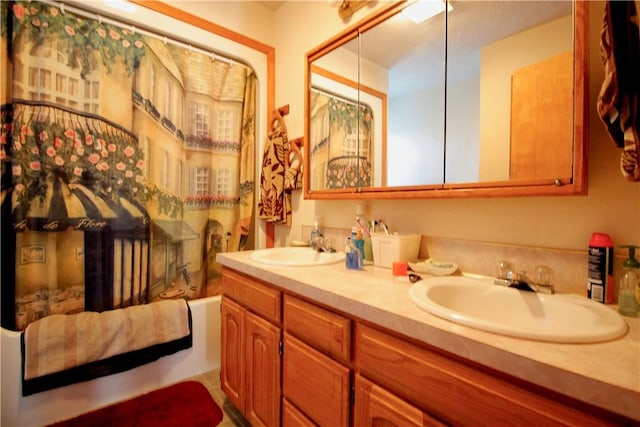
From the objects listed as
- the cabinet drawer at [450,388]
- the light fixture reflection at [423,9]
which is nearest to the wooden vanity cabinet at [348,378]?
the cabinet drawer at [450,388]

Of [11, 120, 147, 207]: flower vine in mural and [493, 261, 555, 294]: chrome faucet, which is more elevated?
[11, 120, 147, 207]: flower vine in mural

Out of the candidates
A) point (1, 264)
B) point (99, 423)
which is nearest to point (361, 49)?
point (1, 264)

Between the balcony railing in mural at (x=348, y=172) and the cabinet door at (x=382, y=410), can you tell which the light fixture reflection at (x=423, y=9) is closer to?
the balcony railing in mural at (x=348, y=172)

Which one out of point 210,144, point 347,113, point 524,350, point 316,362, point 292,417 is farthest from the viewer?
point 210,144

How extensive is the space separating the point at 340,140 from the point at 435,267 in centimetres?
85

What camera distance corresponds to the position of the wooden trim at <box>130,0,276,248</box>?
1663mm

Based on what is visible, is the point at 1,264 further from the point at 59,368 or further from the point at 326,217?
the point at 326,217

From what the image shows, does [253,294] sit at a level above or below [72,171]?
below

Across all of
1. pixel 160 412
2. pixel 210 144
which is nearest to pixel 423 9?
pixel 210 144

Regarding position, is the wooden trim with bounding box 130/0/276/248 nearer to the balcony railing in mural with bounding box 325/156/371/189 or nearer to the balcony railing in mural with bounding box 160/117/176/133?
the balcony railing in mural with bounding box 160/117/176/133

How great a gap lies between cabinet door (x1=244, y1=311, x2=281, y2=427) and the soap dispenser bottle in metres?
1.01

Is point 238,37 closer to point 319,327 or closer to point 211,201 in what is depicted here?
point 211,201

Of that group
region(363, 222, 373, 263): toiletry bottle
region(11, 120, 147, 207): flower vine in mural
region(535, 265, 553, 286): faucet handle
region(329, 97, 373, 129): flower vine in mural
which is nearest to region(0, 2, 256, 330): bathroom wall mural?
region(11, 120, 147, 207): flower vine in mural

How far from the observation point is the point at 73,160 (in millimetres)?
1421
